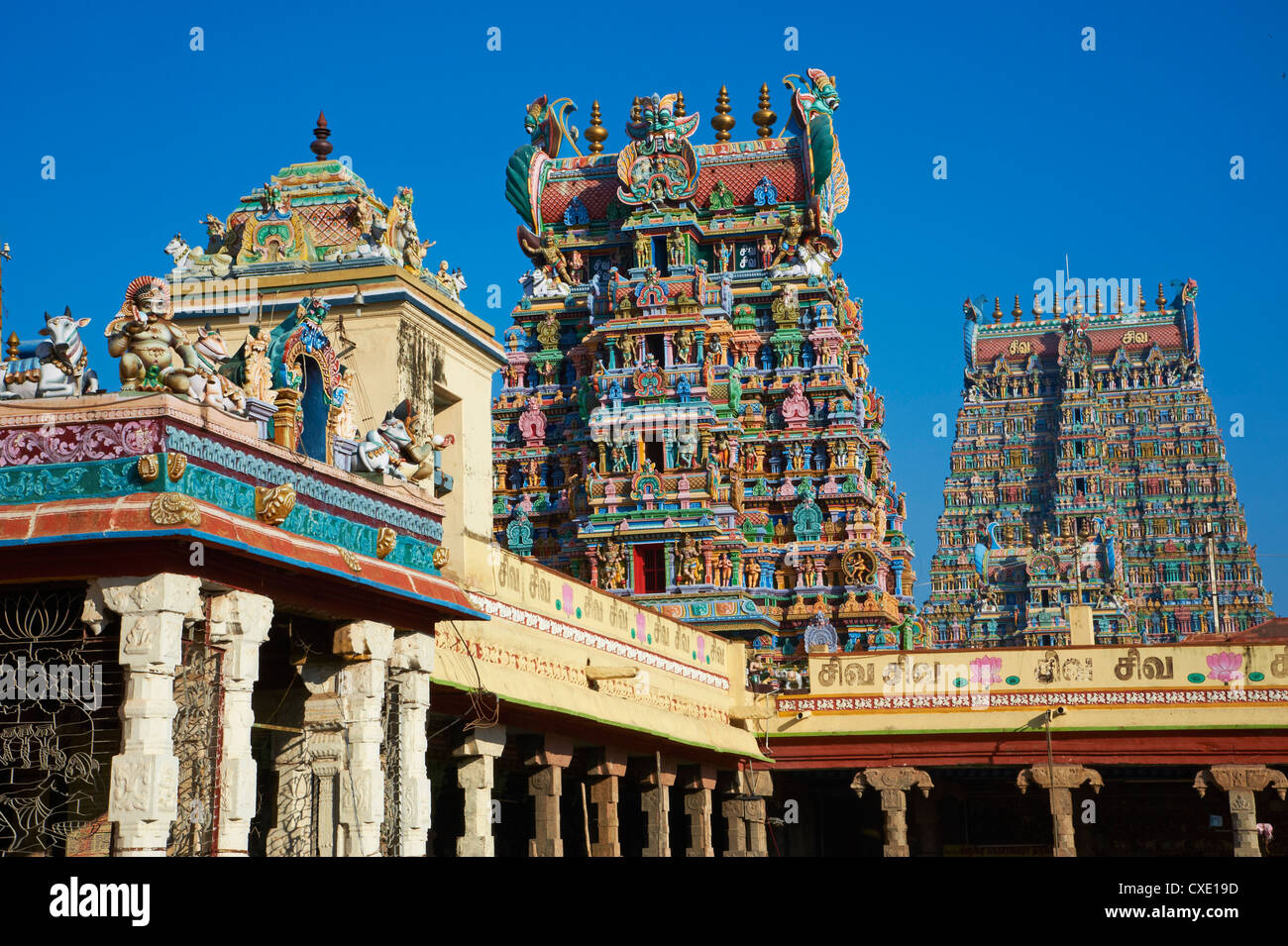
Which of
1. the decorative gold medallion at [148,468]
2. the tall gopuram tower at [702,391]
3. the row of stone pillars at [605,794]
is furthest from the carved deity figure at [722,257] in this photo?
the decorative gold medallion at [148,468]

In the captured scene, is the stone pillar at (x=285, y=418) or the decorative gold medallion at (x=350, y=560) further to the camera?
the stone pillar at (x=285, y=418)

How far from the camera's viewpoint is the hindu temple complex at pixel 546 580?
15375mm

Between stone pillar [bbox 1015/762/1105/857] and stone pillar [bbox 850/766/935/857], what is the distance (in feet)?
Result: 6.62

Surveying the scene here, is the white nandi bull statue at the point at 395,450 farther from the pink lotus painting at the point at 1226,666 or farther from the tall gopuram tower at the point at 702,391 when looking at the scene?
the tall gopuram tower at the point at 702,391

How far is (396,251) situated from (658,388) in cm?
3255

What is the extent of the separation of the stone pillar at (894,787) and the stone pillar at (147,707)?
→ 72.0 ft

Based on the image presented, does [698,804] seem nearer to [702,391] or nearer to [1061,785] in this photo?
[1061,785]

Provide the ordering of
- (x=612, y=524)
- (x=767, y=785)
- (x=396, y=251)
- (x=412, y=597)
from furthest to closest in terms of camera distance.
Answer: (x=612, y=524) → (x=767, y=785) → (x=396, y=251) → (x=412, y=597)

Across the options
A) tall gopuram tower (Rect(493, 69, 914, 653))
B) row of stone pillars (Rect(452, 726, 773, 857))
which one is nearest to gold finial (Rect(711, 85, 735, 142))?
tall gopuram tower (Rect(493, 69, 914, 653))

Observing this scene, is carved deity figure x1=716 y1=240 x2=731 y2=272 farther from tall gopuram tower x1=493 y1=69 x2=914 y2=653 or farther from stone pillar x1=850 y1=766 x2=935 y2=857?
stone pillar x1=850 y1=766 x2=935 y2=857

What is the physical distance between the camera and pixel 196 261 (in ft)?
73.5
